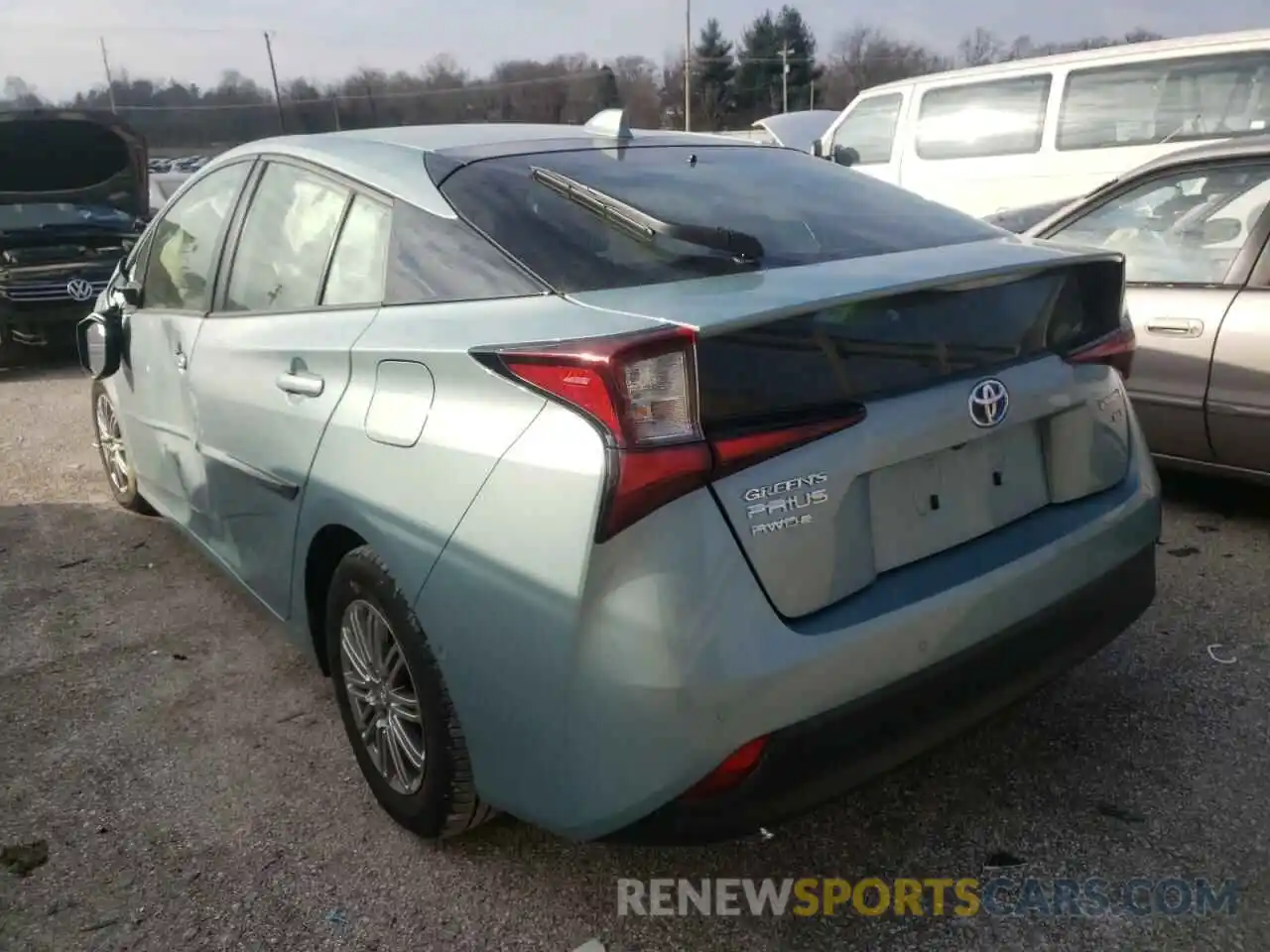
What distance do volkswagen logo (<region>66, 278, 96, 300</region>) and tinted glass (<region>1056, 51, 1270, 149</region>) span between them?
815 cm

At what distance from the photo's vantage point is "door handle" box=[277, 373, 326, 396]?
2555 millimetres

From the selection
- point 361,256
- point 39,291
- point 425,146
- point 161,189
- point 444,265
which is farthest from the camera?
point 161,189

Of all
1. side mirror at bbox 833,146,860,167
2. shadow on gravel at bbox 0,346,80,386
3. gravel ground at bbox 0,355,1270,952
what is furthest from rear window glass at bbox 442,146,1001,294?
shadow on gravel at bbox 0,346,80,386

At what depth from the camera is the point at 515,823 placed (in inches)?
101

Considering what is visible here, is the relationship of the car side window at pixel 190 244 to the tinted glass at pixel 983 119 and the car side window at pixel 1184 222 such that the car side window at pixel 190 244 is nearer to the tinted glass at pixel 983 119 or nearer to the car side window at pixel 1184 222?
the car side window at pixel 1184 222

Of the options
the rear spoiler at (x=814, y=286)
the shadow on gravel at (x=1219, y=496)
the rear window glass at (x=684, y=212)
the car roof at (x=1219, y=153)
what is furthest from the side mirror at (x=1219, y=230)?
the rear spoiler at (x=814, y=286)

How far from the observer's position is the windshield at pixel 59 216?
8.95 meters

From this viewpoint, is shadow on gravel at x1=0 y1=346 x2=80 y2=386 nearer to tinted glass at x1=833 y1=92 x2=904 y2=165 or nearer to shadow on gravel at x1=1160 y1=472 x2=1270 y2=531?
tinted glass at x1=833 y1=92 x2=904 y2=165

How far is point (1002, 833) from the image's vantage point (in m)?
2.40

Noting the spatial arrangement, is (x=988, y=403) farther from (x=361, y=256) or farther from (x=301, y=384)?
(x=301, y=384)

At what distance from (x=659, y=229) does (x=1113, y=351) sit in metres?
1.07

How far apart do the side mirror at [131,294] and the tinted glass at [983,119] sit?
7.77 m

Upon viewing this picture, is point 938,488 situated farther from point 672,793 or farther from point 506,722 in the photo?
point 506,722

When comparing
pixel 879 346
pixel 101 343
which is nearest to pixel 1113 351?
pixel 879 346
